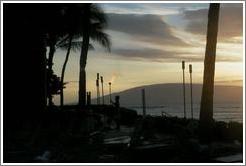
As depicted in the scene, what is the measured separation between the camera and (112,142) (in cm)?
1438

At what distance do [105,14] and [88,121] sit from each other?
13.7m

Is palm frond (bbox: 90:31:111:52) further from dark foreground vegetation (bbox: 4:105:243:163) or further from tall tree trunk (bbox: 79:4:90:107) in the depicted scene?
dark foreground vegetation (bbox: 4:105:243:163)

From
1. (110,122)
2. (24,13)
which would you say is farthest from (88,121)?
(24,13)

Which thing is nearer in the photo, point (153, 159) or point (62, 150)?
point (153, 159)

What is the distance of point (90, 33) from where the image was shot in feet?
106

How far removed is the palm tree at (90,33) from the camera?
29.6 meters

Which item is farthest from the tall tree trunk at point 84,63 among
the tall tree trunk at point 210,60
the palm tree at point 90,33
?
the tall tree trunk at point 210,60

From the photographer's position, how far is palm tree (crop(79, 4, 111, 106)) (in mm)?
29605

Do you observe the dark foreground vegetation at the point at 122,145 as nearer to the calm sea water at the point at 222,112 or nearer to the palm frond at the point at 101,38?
the calm sea water at the point at 222,112

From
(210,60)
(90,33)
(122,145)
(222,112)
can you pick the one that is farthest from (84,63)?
(222,112)

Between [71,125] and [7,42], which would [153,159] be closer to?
[71,125]

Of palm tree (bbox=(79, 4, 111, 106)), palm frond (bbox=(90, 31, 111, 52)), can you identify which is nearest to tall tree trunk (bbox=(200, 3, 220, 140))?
palm tree (bbox=(79, 4, 111, 106))

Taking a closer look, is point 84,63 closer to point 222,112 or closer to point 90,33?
point 90,33

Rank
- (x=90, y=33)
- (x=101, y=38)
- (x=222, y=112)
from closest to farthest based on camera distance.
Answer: (x=90, y=33) → (x=101, y=38) → (x=222, y=112)
